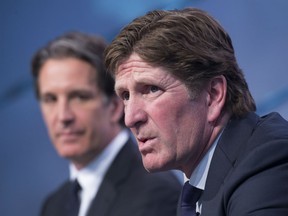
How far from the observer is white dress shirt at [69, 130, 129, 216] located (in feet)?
9.73

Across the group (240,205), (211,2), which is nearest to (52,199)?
(211,2)

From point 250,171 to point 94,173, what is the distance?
1.42 metres

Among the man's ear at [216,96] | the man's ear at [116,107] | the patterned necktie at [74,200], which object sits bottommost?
the patterned necktie at [74,200]

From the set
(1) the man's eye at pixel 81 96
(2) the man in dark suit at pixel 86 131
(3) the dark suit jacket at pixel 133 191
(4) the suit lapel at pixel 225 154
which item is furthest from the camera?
(1) the man's eye at pixel 81 96

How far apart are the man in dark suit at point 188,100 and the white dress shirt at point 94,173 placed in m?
1.07

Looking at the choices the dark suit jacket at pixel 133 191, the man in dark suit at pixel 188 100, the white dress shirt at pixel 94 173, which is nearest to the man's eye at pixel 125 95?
the man in dark suit at pixel 188 100

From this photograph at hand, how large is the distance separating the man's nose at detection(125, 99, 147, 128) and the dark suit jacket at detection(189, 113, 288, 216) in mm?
215

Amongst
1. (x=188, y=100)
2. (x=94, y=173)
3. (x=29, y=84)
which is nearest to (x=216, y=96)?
(x=188, y=100)

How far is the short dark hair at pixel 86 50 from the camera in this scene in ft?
10.4

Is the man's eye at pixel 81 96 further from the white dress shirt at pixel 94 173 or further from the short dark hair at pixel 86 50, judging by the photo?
the white dress shirt at pixel 94 173

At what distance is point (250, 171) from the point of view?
1.67 metres

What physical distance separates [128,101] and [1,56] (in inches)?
71.1

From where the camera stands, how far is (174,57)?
6.07 ft

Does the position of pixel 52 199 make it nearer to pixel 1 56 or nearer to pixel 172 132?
pixel 1 56
